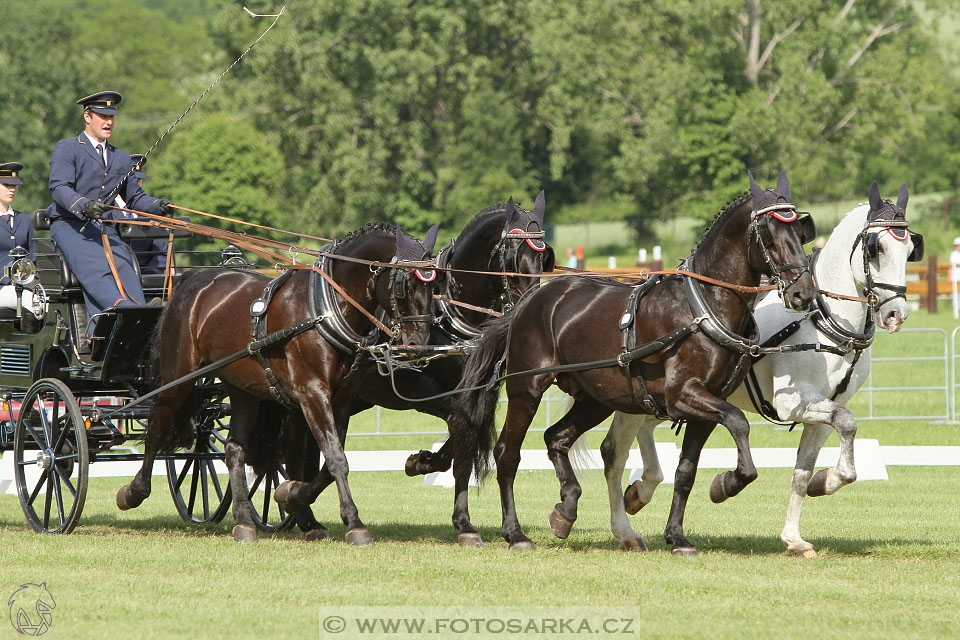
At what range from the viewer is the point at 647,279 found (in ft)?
27.6

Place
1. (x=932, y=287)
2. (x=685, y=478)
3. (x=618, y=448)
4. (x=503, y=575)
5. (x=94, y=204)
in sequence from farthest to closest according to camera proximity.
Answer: (x=932, y=287)
(x=618, y=448)
(x=94, y=204)
(x=685, y=478)
(x=503, y=575)

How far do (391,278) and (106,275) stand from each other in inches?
87.6

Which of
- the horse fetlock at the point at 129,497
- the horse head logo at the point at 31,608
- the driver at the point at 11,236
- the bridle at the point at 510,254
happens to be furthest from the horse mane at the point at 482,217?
the horse head logo at the point at 31,608

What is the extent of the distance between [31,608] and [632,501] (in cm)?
400

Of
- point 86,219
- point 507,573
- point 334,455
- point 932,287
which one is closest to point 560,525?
point 507,573

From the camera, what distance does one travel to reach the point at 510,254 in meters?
8.78

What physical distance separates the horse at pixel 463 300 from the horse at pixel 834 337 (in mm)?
1350

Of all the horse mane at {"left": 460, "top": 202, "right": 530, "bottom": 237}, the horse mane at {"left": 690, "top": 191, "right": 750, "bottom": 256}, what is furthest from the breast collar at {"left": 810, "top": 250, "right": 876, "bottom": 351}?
the horse mane at {"left": 460, "top": 202, "right": 530, "bottom": 237}

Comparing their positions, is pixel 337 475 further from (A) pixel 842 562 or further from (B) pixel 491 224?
(A) pixel 842 562

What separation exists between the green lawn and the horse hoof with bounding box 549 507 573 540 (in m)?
0.11

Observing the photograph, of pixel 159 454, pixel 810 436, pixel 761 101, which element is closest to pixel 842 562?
pixel 810 436

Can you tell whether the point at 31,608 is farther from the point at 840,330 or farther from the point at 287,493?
the point at 840,330

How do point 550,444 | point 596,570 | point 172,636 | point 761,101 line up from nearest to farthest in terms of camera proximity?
point 172,636 → point 596,570 → point 550,444 → point 761,101

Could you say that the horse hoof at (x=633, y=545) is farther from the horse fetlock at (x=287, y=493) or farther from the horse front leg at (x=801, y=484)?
the horse fetlock at (x=287, y=493)
